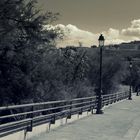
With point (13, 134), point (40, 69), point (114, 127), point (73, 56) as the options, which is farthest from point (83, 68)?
point (13, 134)

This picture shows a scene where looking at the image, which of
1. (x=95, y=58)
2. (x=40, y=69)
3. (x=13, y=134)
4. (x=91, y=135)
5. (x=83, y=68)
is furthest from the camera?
(x=95, y=58)

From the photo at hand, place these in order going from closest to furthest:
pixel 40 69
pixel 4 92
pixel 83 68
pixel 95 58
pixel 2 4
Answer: pixel 2 4 < pixel 4 92 < pixel 40 69 < pixel 83 68 < pixel 95 58

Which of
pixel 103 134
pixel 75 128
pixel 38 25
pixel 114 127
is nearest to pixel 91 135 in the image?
pixel 103 134

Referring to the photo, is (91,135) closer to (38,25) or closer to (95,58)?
(38,25)

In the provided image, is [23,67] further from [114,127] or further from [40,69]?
[114,127]

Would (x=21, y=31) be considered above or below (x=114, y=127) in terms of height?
above

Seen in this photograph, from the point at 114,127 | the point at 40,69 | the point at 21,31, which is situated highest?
the point at 21,31

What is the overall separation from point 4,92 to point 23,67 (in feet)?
6.92

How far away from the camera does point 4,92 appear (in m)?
27.2

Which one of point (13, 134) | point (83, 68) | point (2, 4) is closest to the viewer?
point (13, 134)

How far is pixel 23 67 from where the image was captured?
92.9 feet

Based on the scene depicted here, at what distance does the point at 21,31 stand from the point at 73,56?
273 feet

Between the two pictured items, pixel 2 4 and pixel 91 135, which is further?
pixel 2 4

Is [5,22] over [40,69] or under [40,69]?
over
